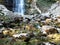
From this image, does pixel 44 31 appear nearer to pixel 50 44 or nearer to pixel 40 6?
pixel 50 44

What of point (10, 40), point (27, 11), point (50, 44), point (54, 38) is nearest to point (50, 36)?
point (54, 38)

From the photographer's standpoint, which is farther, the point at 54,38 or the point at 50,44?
the point at 54,38

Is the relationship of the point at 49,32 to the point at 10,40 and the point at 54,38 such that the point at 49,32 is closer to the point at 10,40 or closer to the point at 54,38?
the point at 54,38

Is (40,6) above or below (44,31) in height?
below

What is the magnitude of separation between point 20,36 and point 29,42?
9.0 inches

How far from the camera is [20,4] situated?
43.0ft

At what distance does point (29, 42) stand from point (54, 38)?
0.44 metres

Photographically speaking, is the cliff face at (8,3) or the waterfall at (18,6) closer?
the cliff face at (8,3)

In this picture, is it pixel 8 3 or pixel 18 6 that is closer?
pixel 8 3

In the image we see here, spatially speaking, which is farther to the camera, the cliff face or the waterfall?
the waterfall

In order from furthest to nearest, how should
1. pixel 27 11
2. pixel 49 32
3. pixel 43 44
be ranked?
1. pixel 27 11
2. pixel 49 32
3. pixel 43 44

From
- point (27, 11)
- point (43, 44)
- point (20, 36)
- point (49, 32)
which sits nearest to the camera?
point (43, 44)

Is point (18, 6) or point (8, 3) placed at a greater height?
point (8, 3)

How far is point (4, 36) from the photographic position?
3801 millimetres
